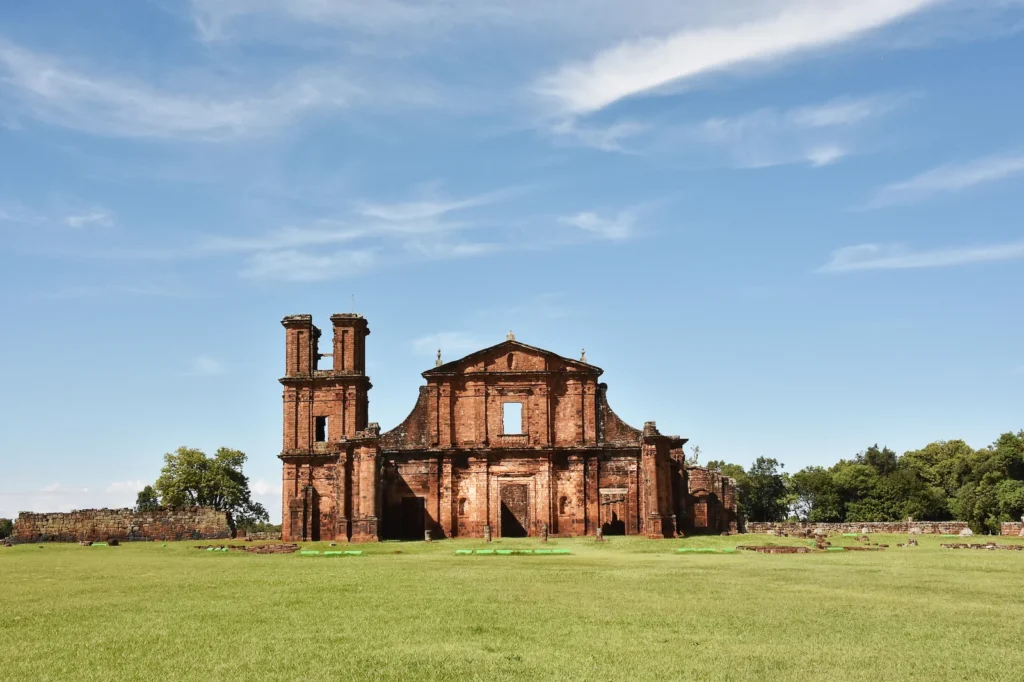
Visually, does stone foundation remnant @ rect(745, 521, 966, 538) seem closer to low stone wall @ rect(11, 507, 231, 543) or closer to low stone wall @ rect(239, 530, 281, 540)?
Result: low stone wall @ rect(239, 530, 281, 540)

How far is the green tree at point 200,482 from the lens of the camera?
242 feet

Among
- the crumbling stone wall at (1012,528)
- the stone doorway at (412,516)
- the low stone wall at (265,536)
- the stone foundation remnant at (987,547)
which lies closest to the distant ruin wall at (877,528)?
the crumbling stone wall at (1012,528)

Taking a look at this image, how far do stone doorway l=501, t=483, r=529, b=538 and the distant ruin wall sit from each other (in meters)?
13.7

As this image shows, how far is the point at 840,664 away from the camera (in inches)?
429

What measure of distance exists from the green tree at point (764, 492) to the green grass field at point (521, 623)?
232 ft

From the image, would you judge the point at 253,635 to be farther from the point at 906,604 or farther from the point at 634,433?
the point at 634,433

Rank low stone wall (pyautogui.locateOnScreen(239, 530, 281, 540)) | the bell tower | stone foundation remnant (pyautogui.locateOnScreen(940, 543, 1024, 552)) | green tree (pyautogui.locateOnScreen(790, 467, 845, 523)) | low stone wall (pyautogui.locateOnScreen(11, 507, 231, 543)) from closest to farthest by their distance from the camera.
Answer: stone foundation remnant (pyautogui.locateOnScreen(940, 543, 1024, 552)), the bell tower, low stone wall (pyautogui.locateOnScreen(239, 530, 281, 540)), low stone wall (pyautogui.locateOnScreen(11, 507, 231, 543)), green tree (pyautogui.locateOnScreen(790, 467, 845, 523))

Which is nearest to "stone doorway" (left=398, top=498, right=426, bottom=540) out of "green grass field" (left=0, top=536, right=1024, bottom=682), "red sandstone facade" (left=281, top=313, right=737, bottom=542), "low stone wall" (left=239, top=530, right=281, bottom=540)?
"red sandstone facade" (left=281, top=313, right=737, bottom=542)

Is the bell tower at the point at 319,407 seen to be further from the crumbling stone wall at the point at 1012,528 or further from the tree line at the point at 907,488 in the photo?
the crumbling stone wall at the point at 1012,528

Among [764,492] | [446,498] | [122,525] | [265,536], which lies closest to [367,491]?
[446,498]

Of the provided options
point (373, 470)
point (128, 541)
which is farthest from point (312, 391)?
point (128, 541)

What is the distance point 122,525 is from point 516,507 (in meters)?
24.4

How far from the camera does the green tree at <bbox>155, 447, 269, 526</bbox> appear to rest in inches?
2901

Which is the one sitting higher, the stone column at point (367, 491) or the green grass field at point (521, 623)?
the stone column at point (367, 491)
